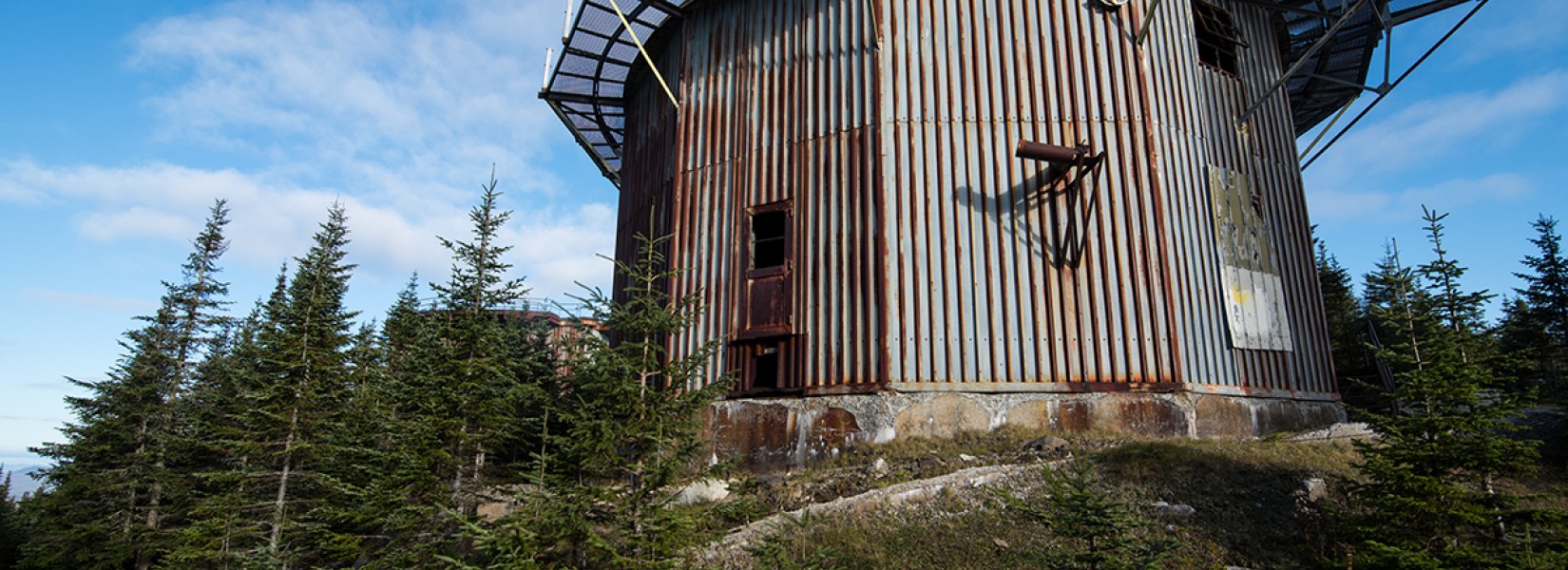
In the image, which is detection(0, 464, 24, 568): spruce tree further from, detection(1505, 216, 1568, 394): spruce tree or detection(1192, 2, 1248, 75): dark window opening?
detection(1505, 216, 1568, 394): spruce tree

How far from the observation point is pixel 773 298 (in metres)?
14.3

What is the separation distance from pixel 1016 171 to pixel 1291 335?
6070mm

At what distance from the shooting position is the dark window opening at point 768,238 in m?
14.7

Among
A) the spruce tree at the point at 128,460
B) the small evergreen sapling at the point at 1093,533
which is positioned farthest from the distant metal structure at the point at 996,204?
the spruce tree at the point at 128,460

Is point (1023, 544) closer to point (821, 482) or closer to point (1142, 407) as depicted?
point (821, 482)

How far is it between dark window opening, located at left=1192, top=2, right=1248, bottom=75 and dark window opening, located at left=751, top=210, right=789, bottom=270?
887 cm

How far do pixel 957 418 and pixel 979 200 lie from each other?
11.7ft

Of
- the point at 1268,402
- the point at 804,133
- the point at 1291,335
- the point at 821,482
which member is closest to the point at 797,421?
the point at 821,482

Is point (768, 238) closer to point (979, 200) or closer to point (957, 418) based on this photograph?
point (979, 200)

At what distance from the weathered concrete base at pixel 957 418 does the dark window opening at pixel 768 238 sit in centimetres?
256

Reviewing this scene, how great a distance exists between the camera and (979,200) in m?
13.5

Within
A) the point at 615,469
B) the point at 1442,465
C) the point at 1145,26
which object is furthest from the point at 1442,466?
the point at 1145,26

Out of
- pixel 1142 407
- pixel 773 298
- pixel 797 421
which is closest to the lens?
pixel 1142 407

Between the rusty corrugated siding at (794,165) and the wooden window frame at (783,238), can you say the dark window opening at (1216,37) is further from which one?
the wooden window frame at (783,238)
